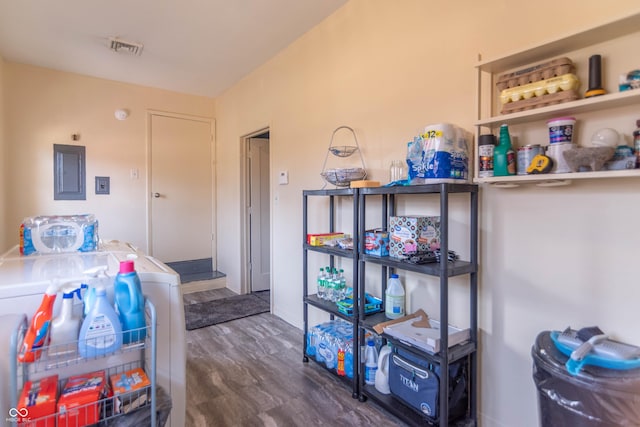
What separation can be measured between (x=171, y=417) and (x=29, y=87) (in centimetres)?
397

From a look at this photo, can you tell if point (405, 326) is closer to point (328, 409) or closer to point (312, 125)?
point (328, 409)

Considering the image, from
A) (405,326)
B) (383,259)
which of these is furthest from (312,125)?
(405,326)

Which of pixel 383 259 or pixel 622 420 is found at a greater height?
pixel 383 259

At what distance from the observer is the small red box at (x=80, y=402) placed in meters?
1.03

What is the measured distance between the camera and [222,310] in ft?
11.7

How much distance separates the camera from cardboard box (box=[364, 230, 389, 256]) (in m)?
1.89

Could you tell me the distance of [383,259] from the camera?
1.81 metres

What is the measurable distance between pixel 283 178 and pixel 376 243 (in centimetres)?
155

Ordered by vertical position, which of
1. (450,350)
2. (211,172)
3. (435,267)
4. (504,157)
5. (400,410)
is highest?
(211,172)

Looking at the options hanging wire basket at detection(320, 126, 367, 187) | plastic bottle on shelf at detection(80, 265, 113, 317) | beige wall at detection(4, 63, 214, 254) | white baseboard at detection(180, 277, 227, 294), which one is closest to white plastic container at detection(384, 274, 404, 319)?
hanging wire basket at detection(320, 126, 367, 187)

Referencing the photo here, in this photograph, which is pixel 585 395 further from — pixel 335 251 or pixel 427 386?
pixel 335 251

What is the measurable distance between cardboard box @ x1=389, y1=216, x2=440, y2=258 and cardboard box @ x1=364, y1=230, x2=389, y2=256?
10 centimetres

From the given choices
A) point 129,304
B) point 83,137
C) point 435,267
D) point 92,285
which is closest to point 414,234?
point 435,267

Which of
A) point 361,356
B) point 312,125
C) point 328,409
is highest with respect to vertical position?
point 312,125
